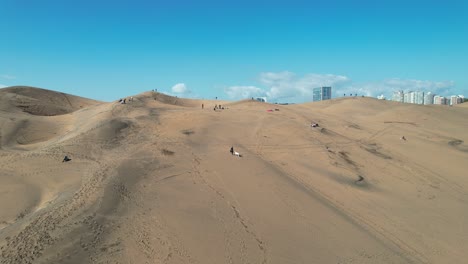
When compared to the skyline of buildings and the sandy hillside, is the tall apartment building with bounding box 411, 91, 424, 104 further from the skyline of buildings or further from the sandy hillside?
the sandy hillside

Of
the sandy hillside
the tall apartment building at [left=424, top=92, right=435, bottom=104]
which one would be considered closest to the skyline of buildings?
the tall apartment building at [left=424, top=92, right=435, bottom=104]

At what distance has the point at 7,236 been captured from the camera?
8.79 meters

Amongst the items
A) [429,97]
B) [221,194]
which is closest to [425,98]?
[429,97]

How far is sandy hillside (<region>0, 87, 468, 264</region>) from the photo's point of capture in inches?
366

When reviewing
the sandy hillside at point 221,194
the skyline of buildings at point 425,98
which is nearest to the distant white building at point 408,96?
the skyline of buildings at point 425,98

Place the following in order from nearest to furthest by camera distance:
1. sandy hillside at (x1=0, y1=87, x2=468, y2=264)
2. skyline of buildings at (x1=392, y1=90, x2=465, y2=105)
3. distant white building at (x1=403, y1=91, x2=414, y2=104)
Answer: sandy hillside at (x1=0, y1=87, x2=468, y2=264) < skyline of buildings at (x1=392, y1=90, x2=465, y2=105) < distant white building at (x1=403, y1=91, x2=414, y2=104)

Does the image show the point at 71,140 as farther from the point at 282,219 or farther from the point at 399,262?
the point at 399,262

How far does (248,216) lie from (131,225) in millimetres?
3827

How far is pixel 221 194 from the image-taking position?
42.3 feet

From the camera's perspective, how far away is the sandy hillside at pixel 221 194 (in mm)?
9297

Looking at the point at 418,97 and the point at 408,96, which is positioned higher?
the point at 408,96

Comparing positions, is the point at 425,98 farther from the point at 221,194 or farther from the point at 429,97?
the point at 221,194

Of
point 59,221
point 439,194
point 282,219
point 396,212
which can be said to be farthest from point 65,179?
point 439,194

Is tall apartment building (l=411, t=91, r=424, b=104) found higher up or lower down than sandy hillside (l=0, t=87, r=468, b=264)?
higher up
